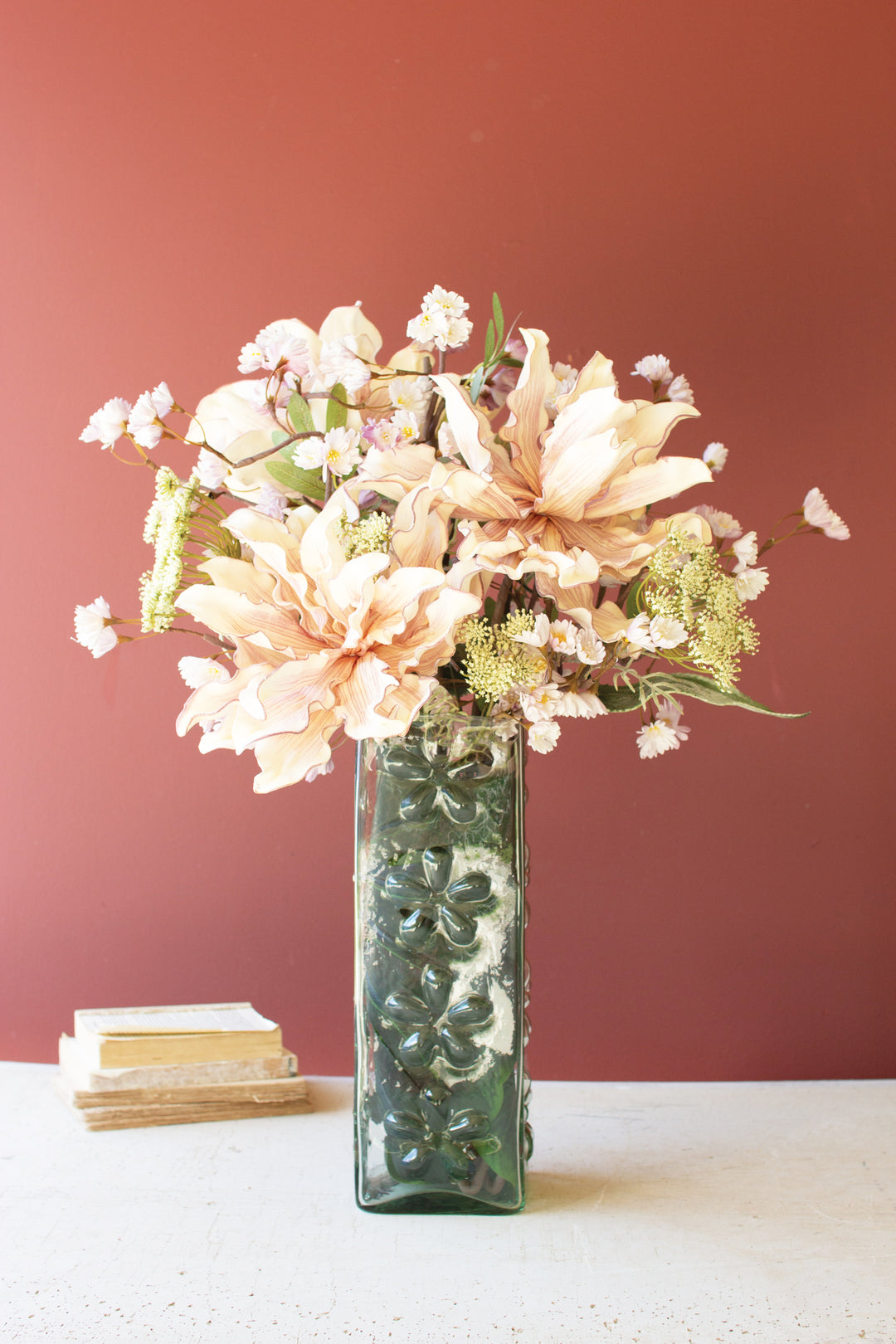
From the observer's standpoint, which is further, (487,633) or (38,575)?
(38,575)

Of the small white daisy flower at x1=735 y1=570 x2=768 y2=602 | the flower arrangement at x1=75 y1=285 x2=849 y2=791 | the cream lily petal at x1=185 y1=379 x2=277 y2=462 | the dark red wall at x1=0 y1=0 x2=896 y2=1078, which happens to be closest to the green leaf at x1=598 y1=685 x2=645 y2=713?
the flower arrangement at x1=75 y1=285 x2=849 y2=791

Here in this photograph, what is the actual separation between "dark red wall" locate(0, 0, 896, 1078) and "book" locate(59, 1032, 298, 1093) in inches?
7.9

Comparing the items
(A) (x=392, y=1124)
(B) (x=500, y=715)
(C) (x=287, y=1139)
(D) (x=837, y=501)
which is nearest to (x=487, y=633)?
(B) (x=500, y=715)

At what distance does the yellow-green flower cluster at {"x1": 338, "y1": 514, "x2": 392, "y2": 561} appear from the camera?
2.50ft

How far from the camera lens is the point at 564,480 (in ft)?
2.44

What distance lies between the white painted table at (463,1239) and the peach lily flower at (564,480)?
17.2 inches

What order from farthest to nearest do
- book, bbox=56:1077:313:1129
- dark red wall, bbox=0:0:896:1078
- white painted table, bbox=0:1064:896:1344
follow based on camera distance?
dark red wall, bbox=0:0:896:1078 → book, bbox=56:1077:313:1129 → white painted table, bbox=0:1064:896:1344

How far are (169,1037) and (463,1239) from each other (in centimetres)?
37

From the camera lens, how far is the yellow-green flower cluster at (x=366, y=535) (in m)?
0.76

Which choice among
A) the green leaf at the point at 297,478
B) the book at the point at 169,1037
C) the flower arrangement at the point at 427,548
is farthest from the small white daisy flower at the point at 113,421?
the book at the point at 169,1037

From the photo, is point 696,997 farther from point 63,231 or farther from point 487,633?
point 63,231

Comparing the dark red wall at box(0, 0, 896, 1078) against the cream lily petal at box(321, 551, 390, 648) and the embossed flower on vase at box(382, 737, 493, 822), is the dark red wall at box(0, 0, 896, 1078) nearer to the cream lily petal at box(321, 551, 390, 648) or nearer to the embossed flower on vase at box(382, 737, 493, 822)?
the embossed flower on vase at box(382, 737, 493, 822)

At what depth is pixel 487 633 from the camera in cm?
78

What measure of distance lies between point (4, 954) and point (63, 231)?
85cm
